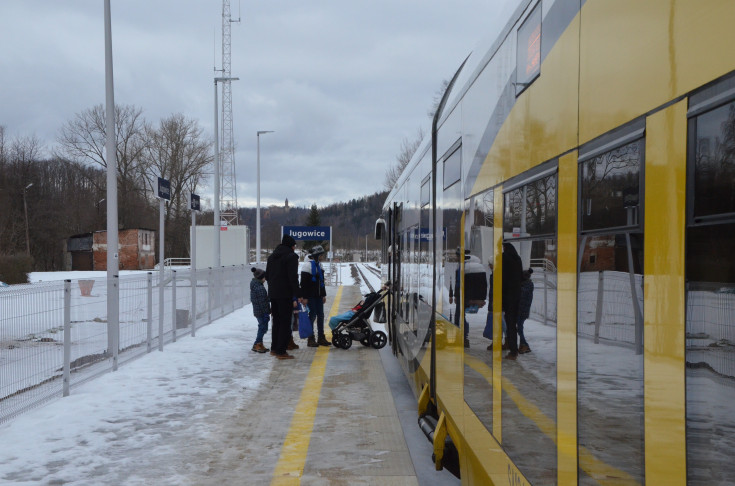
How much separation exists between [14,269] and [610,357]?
33807mm

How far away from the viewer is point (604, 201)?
1.99 meters

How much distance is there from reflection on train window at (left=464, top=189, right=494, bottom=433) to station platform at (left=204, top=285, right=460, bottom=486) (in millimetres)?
1648

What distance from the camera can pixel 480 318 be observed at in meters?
3.63

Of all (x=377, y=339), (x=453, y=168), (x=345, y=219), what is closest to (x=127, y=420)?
(x=453, y=168)

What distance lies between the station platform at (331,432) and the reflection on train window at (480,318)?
1.65 meters

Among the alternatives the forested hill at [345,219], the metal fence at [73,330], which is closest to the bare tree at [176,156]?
the forested hill at [345,219]

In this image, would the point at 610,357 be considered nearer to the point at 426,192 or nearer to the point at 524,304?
the point at 524,304

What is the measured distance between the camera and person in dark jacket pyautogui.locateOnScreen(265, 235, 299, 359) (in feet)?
34.9

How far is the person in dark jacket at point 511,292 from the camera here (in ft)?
9.50

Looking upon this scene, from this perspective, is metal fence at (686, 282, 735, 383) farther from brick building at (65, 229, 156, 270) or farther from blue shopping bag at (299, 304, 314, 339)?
brick building at (65, 229, 156, 270)

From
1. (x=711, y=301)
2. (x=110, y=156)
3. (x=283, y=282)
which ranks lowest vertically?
(x=283, y=282)

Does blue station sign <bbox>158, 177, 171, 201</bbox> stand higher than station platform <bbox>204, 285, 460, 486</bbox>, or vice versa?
blue station sign <bbox>158, 177, 171, 201</bbox>

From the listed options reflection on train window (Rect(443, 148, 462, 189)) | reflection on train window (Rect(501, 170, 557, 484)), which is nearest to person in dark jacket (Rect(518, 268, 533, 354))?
reflection on train window (Rect(501, 170, 557, 484))

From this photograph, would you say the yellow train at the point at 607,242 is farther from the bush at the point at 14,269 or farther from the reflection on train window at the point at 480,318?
the bush at the point at 14,269
